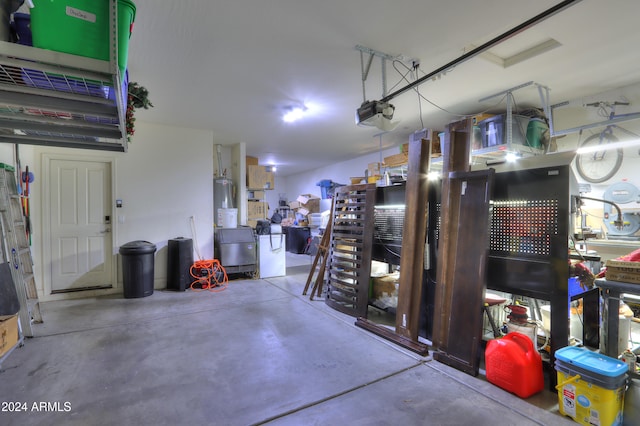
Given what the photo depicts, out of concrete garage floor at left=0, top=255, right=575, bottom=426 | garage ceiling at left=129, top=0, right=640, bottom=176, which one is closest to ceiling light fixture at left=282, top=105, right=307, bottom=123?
garage ceiling at left=129, top=0, right=640, bottom=176

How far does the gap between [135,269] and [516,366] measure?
16.0 ft

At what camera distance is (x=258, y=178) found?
273 inches

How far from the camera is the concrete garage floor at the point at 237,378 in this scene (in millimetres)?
1906

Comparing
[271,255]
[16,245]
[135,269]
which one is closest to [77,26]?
[16,245]

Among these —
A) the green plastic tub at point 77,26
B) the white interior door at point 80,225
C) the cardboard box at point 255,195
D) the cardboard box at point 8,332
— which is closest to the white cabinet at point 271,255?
the cardboard box at point 255,195

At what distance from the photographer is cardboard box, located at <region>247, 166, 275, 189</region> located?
683cm

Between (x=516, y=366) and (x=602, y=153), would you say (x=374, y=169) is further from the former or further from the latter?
(x=516, y=366)

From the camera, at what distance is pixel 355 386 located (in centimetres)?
222

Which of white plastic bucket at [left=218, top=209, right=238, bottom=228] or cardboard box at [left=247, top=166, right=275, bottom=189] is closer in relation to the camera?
white plastic bucket at [left=218, top=209, right=238, bottom=228]

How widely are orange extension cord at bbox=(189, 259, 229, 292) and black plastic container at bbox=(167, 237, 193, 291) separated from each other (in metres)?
0.12

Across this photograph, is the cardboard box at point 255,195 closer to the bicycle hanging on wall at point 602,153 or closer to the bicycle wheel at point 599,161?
the bicycle hanging on wall at point 602,153

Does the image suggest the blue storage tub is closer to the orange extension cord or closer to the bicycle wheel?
the bicycle wheel

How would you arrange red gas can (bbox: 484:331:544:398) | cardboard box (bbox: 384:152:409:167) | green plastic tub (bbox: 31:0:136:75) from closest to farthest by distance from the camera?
green plastic tub (bbox: 31:0:136:75) → red gas can (bbox: 484:331:544:398) → cardboard box (bbox: 384:152:409:167)

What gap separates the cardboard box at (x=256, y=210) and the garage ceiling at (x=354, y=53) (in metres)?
2.64
